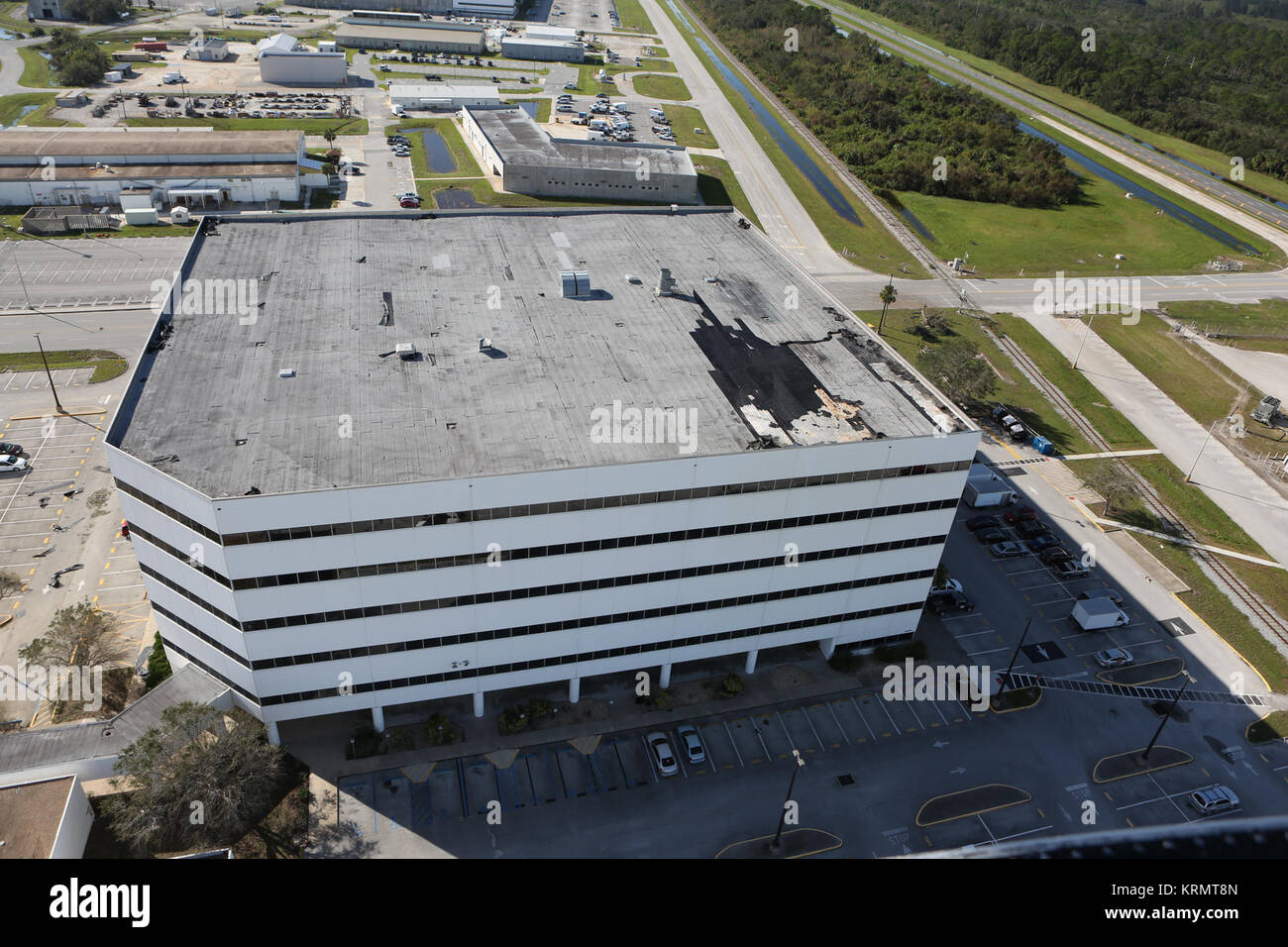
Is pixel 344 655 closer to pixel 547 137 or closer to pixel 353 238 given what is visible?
pixel 353 238

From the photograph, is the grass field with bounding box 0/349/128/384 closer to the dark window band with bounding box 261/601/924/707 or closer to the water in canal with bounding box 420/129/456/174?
the dark window band with bounding box 261/601/924/707

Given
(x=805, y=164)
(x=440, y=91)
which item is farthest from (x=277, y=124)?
(x=805, y=164)

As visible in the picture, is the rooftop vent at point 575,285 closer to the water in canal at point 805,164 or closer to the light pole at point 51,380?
the light pole at point 51,380

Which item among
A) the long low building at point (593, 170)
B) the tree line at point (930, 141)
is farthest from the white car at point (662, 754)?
the tree line at point (930, 141)

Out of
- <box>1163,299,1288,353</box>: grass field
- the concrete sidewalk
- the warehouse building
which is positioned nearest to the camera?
the concrete sidewalk

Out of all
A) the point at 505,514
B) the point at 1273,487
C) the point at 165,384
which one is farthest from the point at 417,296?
the point at 1273,487

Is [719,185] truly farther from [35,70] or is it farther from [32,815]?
[35,70]

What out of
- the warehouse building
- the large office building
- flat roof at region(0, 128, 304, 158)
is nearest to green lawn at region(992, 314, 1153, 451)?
the large office building
